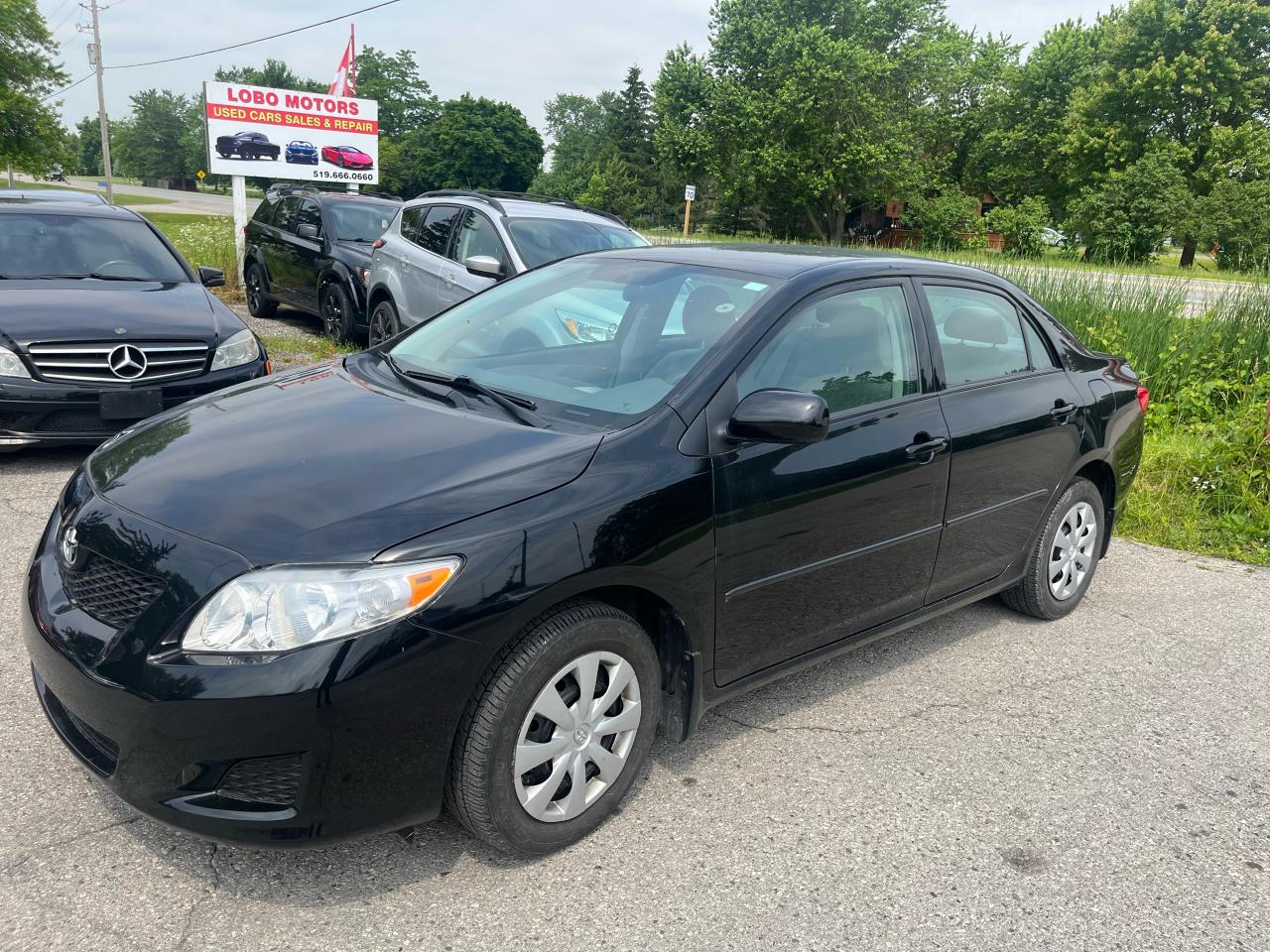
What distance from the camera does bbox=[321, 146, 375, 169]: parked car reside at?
17.9 meters

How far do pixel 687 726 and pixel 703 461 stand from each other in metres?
0.82

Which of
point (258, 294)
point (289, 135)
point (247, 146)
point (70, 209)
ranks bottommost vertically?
point (258, 294)

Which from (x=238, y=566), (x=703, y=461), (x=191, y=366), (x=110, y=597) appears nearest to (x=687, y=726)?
(x=703, y=461)

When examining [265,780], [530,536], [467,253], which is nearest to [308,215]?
[467,253]

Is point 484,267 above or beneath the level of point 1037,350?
above

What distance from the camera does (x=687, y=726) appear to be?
3.00 metres

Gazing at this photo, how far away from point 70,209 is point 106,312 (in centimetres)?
182

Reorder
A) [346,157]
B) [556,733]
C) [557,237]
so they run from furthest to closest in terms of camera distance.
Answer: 1. [346,157]
2. [557,237]
3. [556,733]

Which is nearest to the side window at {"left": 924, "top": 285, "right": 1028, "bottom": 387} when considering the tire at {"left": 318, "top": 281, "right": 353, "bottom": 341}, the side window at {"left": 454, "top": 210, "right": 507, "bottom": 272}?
the side window at {"left": 454, "top": 210, "right": 507, "bottom": 272}

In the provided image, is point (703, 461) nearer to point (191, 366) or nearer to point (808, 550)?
point (808, 550)

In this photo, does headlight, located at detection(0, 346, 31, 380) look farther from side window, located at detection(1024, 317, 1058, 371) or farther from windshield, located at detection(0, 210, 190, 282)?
side window, located at detection(1024, 317, 1058, 371)

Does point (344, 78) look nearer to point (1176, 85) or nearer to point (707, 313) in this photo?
point (707, 313)


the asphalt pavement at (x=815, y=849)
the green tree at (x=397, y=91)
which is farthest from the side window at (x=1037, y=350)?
the green tree at (x=397, y=91)

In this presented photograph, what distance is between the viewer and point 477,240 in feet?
28.5
